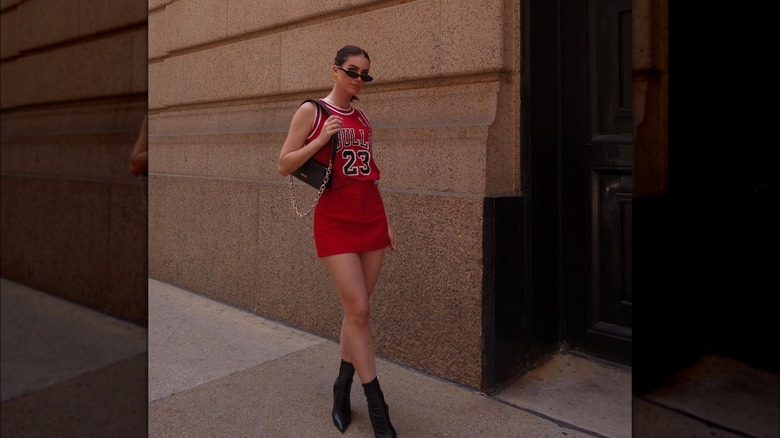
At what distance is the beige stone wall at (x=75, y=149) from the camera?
Answer: 4.49ft

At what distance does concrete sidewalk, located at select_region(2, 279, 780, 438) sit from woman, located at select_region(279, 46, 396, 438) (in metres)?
0.50

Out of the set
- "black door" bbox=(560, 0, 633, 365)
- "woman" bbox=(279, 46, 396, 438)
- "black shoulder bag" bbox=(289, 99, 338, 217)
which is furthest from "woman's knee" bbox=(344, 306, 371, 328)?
"black door" bbox=(560, 0, 633, 365)

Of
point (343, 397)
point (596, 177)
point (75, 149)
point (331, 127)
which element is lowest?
point (343, 397)

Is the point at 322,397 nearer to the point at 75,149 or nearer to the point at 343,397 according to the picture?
the point at 343,397

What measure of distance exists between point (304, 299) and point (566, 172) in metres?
2.45

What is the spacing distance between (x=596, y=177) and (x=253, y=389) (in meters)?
2.75

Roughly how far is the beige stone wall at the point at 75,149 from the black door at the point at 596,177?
332 centimetres

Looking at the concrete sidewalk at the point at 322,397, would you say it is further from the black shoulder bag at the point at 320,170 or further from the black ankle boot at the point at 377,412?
the black shoulder bag at the point at 320,170

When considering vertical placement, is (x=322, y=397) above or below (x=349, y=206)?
below

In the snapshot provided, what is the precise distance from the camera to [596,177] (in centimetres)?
419

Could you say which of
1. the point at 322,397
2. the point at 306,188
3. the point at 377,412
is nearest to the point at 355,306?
the point at 377,412

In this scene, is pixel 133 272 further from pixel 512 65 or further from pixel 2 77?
pixel 512 65

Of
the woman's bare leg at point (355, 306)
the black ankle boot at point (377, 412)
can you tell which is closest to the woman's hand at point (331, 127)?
the woman's bare leg at point (355, 306)

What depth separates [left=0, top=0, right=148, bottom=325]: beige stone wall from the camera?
1.37 metres
